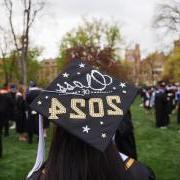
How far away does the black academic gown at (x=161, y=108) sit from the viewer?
1919cm

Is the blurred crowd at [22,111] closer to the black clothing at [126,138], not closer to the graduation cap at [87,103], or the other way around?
the black clothing at [126,138]

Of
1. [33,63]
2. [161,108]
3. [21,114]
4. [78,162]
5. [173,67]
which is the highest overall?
[33,63]

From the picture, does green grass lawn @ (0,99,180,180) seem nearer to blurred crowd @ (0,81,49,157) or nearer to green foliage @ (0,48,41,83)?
blurred crowd @ (0,81,49,157)

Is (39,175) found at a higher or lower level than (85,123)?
lower

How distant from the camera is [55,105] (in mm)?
2666

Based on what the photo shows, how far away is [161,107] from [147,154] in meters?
7.38

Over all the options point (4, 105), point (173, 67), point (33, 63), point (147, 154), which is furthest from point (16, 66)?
point (147, 154)

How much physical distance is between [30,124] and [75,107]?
1219cm

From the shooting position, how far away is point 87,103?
266cm

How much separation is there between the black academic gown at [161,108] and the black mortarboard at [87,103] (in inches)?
648

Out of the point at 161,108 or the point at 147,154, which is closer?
the point at 147,154

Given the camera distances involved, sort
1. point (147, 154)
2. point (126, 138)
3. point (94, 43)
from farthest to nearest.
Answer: point (94, 43) < point (147, 154) < point (126, 138)

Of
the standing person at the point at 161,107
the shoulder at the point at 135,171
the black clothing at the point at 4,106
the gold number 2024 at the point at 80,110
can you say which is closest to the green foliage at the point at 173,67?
the standing person at the point at 161,107

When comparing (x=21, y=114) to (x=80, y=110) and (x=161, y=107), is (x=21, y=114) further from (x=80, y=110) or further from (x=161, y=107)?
(x=80, y=110)
